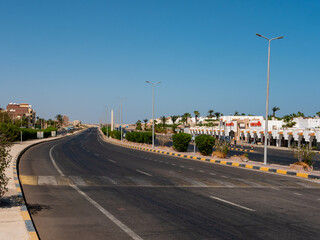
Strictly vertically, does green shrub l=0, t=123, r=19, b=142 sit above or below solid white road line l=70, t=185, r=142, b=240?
above

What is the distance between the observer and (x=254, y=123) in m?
77.0

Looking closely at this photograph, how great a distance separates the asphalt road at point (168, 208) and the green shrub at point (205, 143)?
580 inches

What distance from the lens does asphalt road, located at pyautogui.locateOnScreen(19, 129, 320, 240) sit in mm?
7254

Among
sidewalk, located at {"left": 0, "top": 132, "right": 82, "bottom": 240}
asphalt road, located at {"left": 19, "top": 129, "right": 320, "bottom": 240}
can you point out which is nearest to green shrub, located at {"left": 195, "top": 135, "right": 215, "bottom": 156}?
asphalt road, located at {"left": 19, "top": 129, "right": 320, "bottom": 240}

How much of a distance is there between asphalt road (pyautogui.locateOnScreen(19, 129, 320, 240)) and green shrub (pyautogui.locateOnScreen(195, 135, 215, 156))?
14.7 m

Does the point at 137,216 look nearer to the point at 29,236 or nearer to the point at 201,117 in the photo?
the point at 29,236

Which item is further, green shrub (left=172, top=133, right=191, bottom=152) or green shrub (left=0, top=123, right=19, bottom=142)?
green shrub (left=172, top=133, right=191, bottom=152)

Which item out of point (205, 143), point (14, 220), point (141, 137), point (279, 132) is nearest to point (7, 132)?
point (14, 220)

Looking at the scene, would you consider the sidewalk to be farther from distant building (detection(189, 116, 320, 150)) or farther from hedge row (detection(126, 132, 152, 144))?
hedge row (detection(126, 132, 152, 144))

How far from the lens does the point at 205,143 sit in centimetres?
3059

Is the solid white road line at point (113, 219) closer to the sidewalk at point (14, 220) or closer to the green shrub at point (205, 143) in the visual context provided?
the sidewalk at point (14, 220)

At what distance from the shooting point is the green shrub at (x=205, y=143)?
99.5 feet

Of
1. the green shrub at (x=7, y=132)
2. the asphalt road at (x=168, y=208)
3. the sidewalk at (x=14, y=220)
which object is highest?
the green shrub at (x=7, y=132)

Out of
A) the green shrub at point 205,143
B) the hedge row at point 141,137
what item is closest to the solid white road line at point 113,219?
the green shrub at point 205,143
